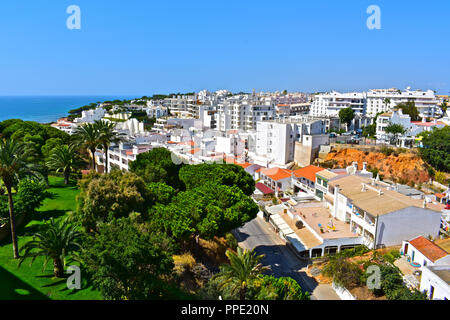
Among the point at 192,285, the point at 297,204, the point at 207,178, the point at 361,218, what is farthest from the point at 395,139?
the point at 192,285

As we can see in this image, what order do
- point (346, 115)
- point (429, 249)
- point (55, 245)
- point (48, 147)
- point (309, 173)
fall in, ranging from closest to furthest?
point (55, 245), point (429, 249), point (309, 173), point (48, 147), point (346, 115)

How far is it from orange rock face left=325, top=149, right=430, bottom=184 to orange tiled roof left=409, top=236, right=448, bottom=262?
36.5 metres

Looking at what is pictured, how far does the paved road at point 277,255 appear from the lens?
87.4 feet

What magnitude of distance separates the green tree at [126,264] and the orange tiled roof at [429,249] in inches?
744

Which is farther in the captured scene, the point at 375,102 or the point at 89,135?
the point at 375,102

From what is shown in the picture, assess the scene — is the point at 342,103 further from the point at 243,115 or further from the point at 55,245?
the point at 55,245

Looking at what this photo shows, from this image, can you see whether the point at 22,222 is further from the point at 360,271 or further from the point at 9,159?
the point at 360,271

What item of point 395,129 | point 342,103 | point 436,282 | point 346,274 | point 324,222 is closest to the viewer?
point 436,282

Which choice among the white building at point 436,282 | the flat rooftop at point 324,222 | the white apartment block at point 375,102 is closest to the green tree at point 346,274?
the white building at point 436,282

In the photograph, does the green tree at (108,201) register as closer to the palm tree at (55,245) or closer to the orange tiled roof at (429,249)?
the palm tree at (55,245)

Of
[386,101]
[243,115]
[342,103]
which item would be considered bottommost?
[243,115]

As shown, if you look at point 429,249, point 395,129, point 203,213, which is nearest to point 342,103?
point 395,129

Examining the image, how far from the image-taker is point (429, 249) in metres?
25.4

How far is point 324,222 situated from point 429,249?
10757 mm
